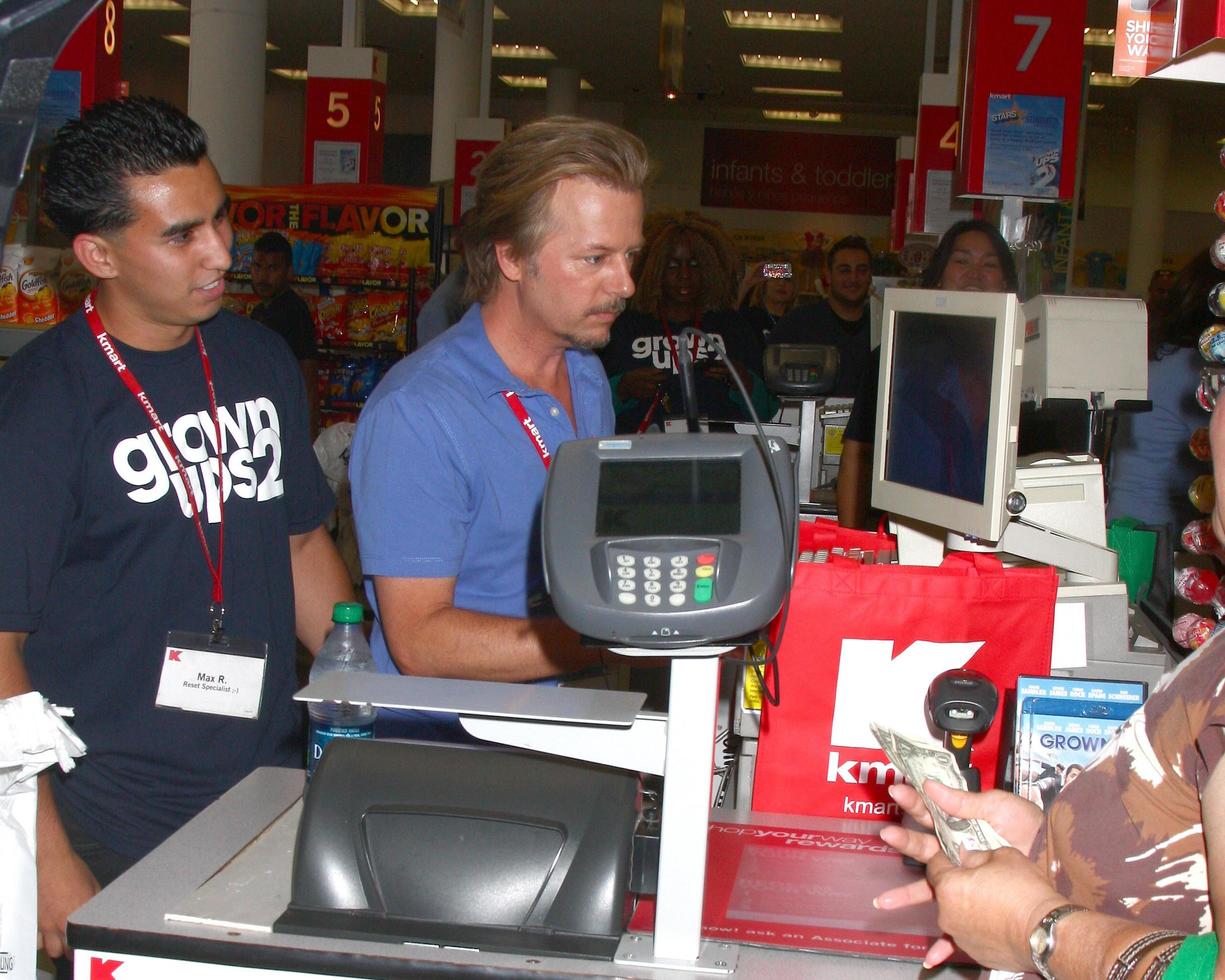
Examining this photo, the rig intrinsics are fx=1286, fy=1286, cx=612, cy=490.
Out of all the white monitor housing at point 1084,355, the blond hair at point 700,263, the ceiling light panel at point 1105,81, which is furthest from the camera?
the ceiling light panel at point 1105,81

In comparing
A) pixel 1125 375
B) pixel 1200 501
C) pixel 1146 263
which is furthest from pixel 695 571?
pixel 1146 263

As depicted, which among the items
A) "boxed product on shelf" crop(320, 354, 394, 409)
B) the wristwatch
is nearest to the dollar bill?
the wristwatch

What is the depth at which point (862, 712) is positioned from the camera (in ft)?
5.52

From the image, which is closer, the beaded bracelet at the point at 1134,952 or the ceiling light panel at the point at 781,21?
the beaded bracelet at the point at 1134,952

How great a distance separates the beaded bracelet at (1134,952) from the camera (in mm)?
980

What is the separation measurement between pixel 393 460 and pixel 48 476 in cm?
45

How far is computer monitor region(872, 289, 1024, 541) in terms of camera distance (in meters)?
1.78

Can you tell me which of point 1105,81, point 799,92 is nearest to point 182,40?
point 799,92

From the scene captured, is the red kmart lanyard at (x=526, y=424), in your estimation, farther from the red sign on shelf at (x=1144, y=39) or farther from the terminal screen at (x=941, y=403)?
the red sign on shelf at (x=1144, y=39)

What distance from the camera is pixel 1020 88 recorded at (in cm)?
592

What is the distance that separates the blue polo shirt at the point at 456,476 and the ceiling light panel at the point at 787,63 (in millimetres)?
13088

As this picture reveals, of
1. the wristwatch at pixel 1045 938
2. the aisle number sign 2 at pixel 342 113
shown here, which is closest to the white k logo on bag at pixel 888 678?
the wristwatch at pixel 1045 938

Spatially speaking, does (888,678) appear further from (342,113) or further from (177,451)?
(342,113)

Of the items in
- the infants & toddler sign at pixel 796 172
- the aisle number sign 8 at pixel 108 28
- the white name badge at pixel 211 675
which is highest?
the infants & toddler sign at pixel 796 172
